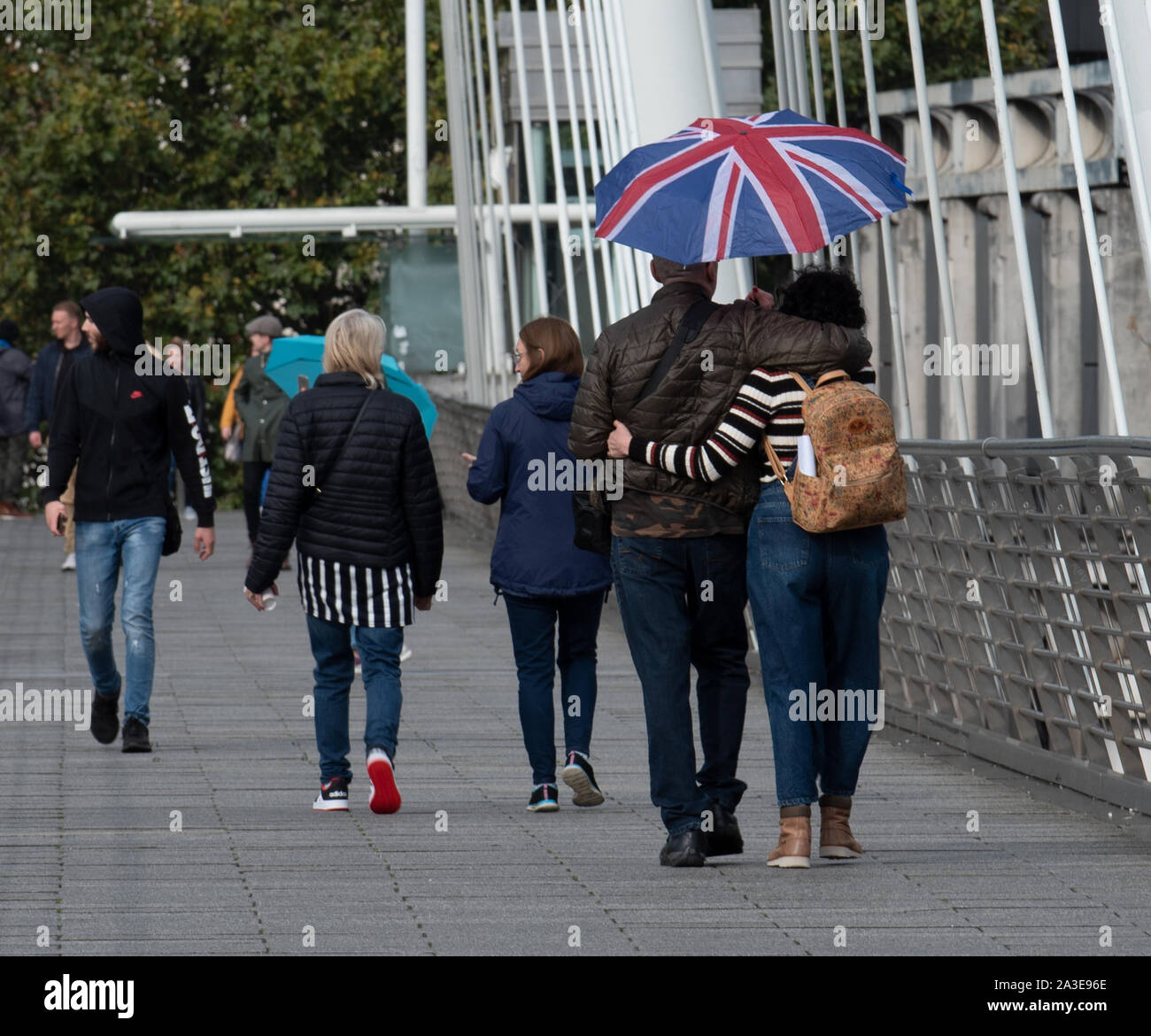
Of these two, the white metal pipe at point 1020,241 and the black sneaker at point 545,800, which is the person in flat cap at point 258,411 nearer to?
the white metal pipe at point 1020,241

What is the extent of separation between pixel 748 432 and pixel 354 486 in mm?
1844

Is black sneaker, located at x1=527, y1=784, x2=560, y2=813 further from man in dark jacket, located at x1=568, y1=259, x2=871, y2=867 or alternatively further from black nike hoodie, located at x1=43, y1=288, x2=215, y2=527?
black nike hoodie, located at x1=43, y1=288, x2=215, y2=527

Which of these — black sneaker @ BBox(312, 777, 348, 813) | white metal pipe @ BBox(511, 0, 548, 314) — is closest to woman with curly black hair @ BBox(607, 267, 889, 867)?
black sneaker @ BBox(312, 777, 348, 813)

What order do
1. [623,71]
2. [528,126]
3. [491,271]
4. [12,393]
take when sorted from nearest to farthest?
[623,71] → [528,126] → [12,393] → [491,271]

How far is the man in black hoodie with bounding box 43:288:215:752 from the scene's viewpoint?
9570 millimetres

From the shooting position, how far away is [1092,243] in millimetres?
9109

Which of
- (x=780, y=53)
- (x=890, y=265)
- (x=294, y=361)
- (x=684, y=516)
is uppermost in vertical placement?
(x=780, y=53)

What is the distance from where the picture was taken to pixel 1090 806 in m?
8.23

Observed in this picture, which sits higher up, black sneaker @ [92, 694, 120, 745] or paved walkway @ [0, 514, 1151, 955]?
black sneaker @ [92, 694, 120, 745]

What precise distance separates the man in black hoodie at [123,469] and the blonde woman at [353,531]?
56.3 inches

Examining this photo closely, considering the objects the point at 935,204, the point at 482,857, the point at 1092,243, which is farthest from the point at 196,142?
the point at 482,857

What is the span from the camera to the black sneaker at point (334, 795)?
823cm

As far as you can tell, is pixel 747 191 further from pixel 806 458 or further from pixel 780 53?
pixel 780 53

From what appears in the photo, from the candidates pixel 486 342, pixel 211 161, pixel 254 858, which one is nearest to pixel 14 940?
pixel 254 858
